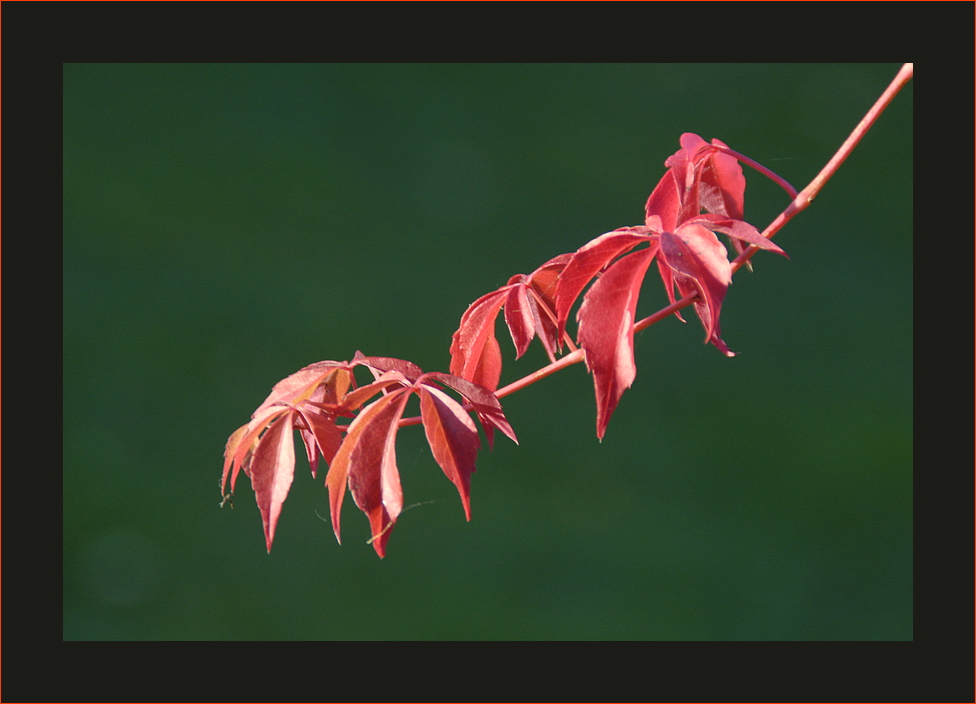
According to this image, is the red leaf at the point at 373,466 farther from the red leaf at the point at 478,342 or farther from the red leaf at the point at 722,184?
the red leaf at the point at 722,184

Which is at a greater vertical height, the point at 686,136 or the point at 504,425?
the point at 686,136

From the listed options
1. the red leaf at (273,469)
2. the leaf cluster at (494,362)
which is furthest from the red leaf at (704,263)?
the red leaf at (273,469)

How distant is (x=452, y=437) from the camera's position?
45 cm

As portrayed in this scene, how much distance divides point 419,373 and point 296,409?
8 cm

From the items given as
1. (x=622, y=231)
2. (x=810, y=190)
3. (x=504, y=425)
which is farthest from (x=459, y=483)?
(x=810, y=190)

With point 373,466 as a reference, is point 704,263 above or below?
above

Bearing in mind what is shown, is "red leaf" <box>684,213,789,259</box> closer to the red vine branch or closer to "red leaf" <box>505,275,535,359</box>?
the red vine branch

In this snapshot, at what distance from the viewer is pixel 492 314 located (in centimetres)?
54

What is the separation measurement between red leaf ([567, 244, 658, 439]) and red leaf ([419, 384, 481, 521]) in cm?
7

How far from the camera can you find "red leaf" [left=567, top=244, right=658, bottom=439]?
40 centimetres

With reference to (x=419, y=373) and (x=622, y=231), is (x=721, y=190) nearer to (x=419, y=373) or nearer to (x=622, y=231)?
(x=622, y=231)

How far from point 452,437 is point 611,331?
0.11 m

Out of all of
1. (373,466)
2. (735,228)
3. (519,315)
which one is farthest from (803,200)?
(373,466)

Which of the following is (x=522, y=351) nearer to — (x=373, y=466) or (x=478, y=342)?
(x=478, y=342)
